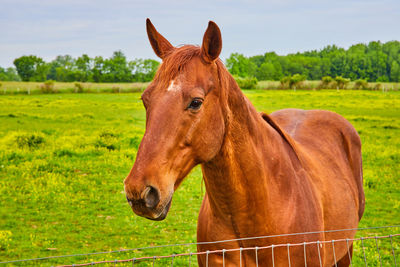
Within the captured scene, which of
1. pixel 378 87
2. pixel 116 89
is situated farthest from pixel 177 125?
pixel 378 87

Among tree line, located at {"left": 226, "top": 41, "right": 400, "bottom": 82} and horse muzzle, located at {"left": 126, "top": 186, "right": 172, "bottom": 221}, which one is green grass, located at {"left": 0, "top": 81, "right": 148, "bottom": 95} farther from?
horse muzzle, located at {"left": 126, "top": 186, "right": 172, "bottom": 221}

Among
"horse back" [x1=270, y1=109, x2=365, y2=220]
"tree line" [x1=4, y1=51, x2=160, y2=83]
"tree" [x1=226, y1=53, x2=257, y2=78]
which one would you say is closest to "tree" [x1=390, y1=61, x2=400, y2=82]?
"tree" [x1=226, y1=53, x2=257, y2=78]

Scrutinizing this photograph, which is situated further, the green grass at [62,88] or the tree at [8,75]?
the tree at [8,75]

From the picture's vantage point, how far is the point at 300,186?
3291mm

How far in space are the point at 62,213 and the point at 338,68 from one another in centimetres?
7688

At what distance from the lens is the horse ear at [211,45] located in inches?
98.0

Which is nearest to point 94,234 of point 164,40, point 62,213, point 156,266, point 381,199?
point 62,213

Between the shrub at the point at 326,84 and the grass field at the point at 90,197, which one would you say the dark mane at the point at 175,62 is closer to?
the grass field at the point at 90,197

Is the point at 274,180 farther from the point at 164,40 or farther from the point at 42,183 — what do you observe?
Result: the point at 42,183

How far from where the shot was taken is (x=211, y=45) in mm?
2545

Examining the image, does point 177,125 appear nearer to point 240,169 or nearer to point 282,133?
point 240,169

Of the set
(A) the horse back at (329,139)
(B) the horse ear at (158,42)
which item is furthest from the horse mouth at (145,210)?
(A) the horse back at (329,139)

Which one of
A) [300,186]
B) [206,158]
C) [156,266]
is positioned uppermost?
[206,158]

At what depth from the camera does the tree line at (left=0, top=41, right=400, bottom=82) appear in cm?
6581
